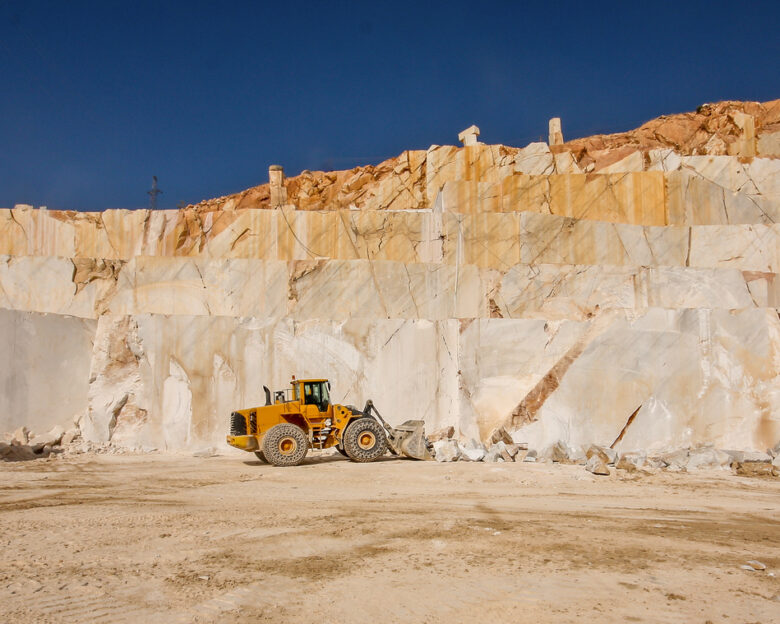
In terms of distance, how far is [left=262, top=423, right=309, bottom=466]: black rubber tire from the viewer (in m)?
11.6

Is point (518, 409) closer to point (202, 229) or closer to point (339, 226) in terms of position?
point (339, 226)

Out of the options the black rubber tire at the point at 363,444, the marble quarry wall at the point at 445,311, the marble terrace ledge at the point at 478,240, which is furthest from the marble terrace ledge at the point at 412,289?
the black rubber tire at the point at 363,444

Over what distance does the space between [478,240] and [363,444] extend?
25.8 ft

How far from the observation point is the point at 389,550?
5.78m

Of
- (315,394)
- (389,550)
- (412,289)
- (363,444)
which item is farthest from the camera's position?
(412,289)

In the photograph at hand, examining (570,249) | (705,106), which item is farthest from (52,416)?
(705,106)

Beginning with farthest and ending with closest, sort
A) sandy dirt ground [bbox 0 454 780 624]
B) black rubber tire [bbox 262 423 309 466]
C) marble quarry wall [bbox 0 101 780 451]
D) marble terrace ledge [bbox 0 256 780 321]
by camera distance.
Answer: marble terrace ledge [bbox 0 256 780 321], marble quarry wall [bbox 0 101 780 451], black rubber tire [bbox 262 423 309 466], sandy dirt ground [bbox 0 454 780 624]

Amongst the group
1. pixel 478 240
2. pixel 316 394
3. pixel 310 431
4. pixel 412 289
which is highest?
pixel 478 240

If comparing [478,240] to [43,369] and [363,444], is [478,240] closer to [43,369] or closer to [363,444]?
[363,444]

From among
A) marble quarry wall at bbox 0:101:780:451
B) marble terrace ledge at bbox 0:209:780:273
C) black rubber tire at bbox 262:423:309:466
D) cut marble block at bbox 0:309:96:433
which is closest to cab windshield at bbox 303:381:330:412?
black rubber tire at bbox 262:423:309:466

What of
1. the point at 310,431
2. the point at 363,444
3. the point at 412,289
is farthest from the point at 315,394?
the point at 412,289

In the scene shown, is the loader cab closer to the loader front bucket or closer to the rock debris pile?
the loader front bucket

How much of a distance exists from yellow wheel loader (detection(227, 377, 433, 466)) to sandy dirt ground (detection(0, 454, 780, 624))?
1.60 metres

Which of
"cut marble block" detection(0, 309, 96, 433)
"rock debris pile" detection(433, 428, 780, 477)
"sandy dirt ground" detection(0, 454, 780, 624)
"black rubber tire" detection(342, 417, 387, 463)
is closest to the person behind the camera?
"sandy dirt ground" detection(0, 454, 780, 624)
